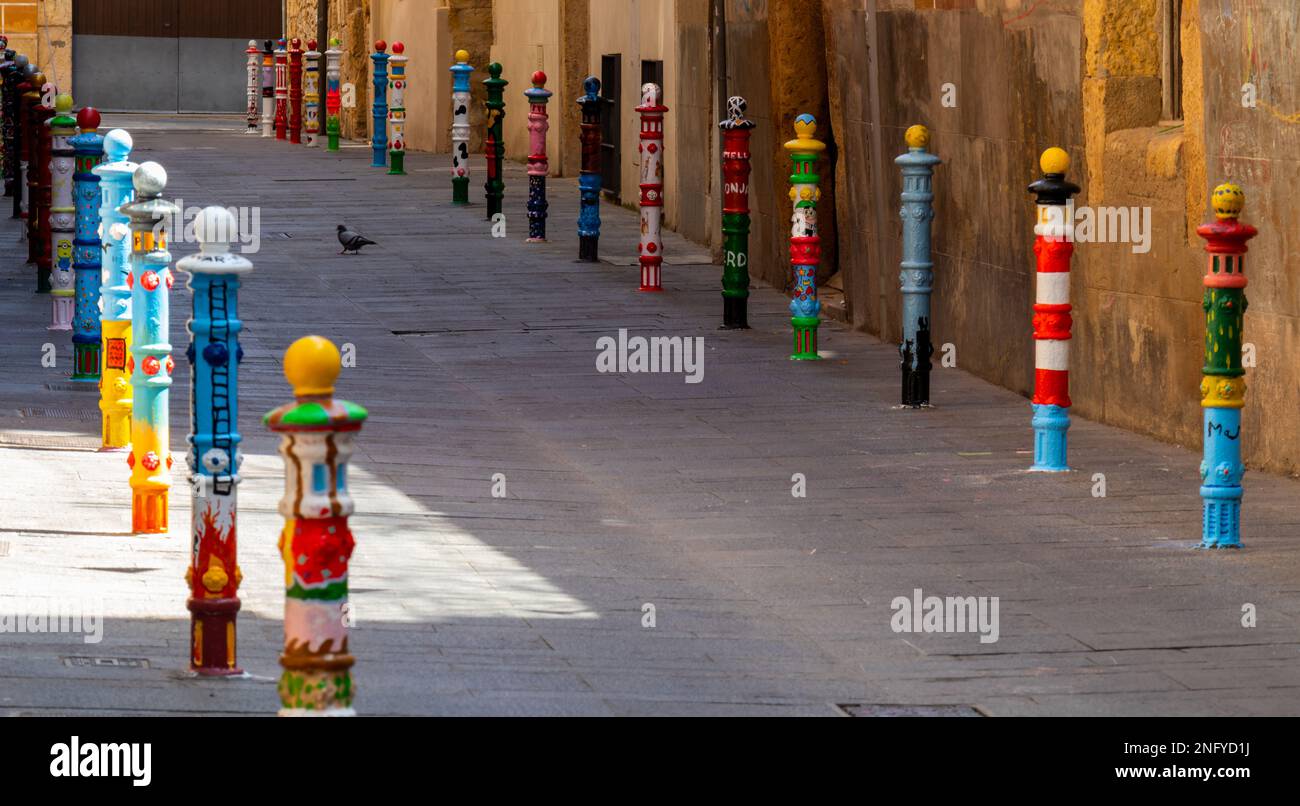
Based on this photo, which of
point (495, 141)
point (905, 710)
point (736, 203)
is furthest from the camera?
point (495, 141)

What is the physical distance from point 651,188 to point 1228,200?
778 cm

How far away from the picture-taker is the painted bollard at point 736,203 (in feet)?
43.7

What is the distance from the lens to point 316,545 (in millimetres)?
4262

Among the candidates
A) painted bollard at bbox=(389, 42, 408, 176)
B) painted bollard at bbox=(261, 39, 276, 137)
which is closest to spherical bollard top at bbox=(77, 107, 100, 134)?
painted bollard at bbox=(389, 42, 408, 176)

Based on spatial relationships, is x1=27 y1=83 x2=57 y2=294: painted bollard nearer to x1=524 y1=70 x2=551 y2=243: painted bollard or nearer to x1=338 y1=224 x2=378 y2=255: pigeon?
x1=338 y1=224 x2=378 y2=255: pigeon

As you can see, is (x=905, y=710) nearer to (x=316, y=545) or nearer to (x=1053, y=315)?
(x=316, y=545)

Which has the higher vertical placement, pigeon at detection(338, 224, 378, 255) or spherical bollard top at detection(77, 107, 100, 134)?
spherical bollard top at detection(77, 107, 100, 134)

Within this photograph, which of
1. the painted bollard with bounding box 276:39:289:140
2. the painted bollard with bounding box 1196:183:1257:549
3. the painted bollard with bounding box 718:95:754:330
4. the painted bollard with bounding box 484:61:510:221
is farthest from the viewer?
the painted bollard with bounding box 276:39:289:140

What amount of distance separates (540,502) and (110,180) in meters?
1.99

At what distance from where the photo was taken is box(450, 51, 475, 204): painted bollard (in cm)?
2138

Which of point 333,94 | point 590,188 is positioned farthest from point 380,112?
point 590,188

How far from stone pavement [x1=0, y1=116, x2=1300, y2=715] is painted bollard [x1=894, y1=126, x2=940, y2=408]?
0.26 m

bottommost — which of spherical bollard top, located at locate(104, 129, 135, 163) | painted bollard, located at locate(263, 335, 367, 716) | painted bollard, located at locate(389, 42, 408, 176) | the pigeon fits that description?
painted bollard, located at locate(263, 335, 367, 716)

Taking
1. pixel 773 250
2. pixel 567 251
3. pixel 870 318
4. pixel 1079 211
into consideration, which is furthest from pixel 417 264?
pixel 1079 211
